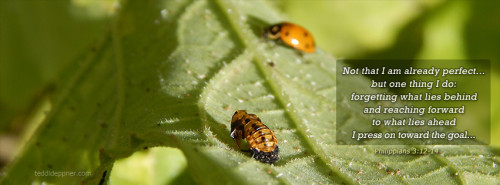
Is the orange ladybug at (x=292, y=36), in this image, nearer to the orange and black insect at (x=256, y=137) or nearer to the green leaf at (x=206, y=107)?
the green leaf at (x=206, y=107)

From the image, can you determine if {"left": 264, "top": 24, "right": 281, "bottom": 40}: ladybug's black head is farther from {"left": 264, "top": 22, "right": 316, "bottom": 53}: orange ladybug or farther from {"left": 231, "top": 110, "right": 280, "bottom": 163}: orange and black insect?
{"left": 231, "top": 110, "right": 280, "bottom": 163}: orange and black insect

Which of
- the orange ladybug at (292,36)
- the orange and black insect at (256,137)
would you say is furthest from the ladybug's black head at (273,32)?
the orange and black insect at (256,137)

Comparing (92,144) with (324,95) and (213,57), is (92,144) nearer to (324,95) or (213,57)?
(213,57)

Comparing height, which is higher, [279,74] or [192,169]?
[279,74]

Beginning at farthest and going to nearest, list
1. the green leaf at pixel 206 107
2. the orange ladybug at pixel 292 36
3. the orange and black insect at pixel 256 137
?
the orange ladybug at pixel 292 36
the green leaf at pixel 206 107
the orange and black insect at pixel 256 137

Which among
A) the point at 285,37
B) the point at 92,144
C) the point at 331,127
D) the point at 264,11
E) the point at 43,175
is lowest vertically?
the point at 43,175

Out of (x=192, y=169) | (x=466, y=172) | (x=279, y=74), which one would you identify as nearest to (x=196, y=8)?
(x=279, y=74)
